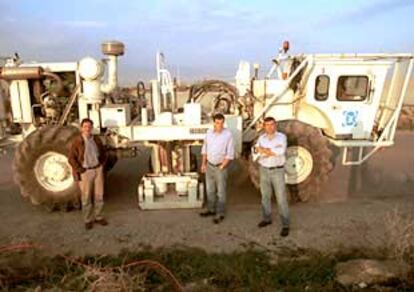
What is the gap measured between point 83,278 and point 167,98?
4993 mm

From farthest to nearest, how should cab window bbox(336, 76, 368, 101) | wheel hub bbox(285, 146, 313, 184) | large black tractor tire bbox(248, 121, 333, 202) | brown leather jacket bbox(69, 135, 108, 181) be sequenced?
cab window bbox(336, 76, 368, 101) → wheel hub bbox(285, 146, 313, 184) → large black tractor tire bbox(248, 121, 333, 202) → brown leather jacket bbox(69, 135, 108, 181)

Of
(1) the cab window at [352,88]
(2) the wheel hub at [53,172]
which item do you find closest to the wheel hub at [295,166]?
(1) the cab window at [352,88]

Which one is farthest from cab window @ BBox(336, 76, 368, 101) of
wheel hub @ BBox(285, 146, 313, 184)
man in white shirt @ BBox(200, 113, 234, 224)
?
man in white shirt @ BBox(200, 113, 234, 224)

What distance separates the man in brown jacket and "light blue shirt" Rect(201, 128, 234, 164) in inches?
72.6

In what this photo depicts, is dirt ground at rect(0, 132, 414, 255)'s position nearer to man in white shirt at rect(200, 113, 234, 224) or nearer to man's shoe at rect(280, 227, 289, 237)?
man's shoe at rect(280, 227, 289, 237)

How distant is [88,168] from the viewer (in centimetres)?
771

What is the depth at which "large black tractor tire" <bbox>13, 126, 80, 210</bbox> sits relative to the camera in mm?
8617

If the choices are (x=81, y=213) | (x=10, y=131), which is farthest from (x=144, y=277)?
(x=10, y=131)

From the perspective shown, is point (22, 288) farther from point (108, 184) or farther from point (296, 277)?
point (108, 184)

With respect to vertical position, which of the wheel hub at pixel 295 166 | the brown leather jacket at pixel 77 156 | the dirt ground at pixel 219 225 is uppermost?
the brown leather jacket at pixel 77 156

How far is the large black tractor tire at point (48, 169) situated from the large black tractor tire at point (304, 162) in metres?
3.43

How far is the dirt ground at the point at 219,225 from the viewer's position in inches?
276

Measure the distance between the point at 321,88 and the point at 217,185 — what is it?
313cm

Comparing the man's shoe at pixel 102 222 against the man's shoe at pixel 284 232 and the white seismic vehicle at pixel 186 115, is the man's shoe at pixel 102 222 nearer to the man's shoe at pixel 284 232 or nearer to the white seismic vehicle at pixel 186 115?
the white seismic vehicle at pixel 186 115
